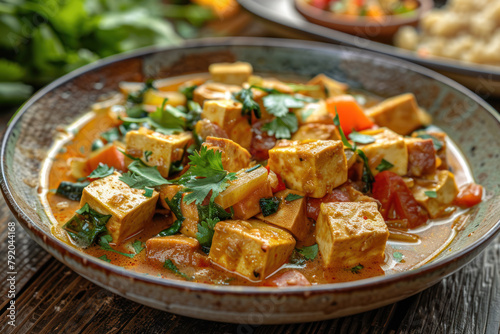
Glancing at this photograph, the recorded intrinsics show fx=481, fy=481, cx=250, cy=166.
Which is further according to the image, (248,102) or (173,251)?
(248,102)

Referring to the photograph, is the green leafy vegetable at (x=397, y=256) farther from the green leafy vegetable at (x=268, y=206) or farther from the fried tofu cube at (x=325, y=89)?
the fried tofu cube at (x=325, y=89)

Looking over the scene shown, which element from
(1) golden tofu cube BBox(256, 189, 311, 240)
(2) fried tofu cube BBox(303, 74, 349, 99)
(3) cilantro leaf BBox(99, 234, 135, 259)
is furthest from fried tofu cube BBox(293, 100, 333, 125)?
(3) cilantro leaf BBox(99, 234, 135, 259)

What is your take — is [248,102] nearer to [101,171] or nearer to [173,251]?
[101,171]

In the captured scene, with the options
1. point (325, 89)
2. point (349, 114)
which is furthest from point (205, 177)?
point (325, 89)

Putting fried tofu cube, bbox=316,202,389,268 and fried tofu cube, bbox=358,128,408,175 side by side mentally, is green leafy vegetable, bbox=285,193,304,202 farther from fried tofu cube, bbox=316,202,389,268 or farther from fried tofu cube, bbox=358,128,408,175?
fried tofu cube, bbox=358,128,408,175

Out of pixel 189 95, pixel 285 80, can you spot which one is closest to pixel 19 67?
pixel 189 95
